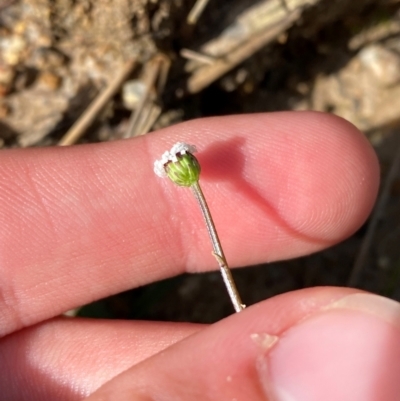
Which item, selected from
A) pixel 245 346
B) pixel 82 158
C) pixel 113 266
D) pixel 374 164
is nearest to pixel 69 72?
pixel 82 158

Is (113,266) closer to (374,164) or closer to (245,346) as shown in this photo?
(245,346)

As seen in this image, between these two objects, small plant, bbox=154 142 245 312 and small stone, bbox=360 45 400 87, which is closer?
small plant, bbox=154 142 245 312

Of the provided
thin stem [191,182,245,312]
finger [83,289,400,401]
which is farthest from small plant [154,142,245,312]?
finger [83,289,400,401]

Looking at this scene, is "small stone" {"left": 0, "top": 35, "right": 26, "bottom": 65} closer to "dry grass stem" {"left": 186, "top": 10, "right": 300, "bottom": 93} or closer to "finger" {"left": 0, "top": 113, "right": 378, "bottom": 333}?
"finger" {"left": 0, "top": 113, "right": 378, "bottom": 333}

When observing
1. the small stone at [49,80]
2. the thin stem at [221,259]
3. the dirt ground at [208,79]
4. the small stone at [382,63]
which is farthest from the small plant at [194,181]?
the small stone at [382,63]

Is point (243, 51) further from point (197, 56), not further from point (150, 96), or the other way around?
point (150, 96)
